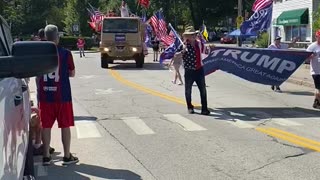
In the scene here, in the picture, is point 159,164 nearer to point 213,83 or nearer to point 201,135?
point 201,135

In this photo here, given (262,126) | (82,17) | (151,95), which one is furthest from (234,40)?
(262,126)

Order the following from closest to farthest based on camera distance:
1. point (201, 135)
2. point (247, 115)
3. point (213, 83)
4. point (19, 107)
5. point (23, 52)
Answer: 1. point (23, 52)
2. point (19, 107)
3. point (201, 135)
4. point (247, 115)
5. point (213, 83)

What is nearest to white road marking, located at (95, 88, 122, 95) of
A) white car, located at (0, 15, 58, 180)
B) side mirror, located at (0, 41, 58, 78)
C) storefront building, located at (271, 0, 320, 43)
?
white car, located at (0, 15, 58, 180)

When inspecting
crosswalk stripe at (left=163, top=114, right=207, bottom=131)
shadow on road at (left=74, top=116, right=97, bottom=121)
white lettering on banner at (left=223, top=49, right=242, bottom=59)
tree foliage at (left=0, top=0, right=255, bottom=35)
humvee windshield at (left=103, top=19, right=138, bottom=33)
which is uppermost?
tree foliage at (left=0, top=0, right=255, bottom=35)

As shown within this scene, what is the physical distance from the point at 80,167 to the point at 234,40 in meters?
70.9

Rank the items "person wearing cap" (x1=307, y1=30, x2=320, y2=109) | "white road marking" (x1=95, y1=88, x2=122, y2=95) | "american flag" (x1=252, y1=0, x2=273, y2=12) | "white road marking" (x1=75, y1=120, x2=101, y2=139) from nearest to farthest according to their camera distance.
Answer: "white road marking" (x1=75, y1=120, x2=101, y2=139) → "person wearing cap" (x1=307, y1=30, x2=320, y2=109) → "white road marking" (x1=95, y1=88, x2=122, y2=95) → "american flag" (x1=252, y1=0, x2=273, y2=12)

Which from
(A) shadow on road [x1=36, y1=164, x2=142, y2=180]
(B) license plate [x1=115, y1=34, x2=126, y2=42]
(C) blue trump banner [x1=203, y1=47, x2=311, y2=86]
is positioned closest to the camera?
(A) shadow on road [x1=36, y1=164, x2=142, y2=180]

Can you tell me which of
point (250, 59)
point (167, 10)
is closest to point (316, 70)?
point (250, 59)

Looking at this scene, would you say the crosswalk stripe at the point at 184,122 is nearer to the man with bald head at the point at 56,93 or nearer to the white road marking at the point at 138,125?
the white road marking at the point at 138,125

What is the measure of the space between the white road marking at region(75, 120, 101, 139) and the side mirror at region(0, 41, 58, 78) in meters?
6.09

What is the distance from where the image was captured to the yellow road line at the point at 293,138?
8.18 meters

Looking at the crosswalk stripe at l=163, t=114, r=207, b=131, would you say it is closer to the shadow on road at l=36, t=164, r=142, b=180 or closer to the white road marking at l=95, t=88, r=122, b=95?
the shadow on road at l=36, t=164, r=142, b=180

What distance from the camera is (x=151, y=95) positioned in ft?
50.9

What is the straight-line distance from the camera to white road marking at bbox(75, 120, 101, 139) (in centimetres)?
932
